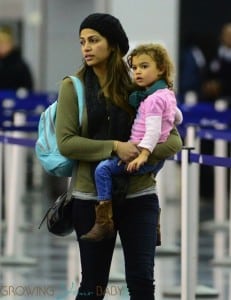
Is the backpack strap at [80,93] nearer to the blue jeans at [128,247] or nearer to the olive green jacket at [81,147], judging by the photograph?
the olive green jacket at [81,147]

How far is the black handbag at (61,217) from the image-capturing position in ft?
24.3

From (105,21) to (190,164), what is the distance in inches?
90.8

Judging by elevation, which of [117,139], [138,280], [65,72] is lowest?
[138,280]

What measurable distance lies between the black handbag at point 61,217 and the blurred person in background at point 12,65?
12174 millimetres

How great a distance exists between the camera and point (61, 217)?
7.42 meters

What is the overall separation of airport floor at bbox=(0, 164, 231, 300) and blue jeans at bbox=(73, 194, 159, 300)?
109 inches

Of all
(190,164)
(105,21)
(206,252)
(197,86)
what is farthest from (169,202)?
(105,21)

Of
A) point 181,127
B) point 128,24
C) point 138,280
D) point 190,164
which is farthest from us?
point 128,24

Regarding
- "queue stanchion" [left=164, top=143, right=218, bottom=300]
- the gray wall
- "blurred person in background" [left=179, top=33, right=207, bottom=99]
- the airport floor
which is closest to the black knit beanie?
"queue stanchion" [left=164, top=143, right=218, bottom=300]

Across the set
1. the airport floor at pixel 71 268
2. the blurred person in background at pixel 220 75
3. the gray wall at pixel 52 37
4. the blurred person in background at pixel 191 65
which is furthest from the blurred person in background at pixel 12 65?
the airport floor at pixel 71 268

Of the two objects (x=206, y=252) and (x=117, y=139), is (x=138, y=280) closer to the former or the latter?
(x=117, y=139)

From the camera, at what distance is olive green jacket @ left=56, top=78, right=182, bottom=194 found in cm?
725

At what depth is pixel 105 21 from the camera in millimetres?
7398

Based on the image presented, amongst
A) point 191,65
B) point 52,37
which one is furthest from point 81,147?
point 52,37
